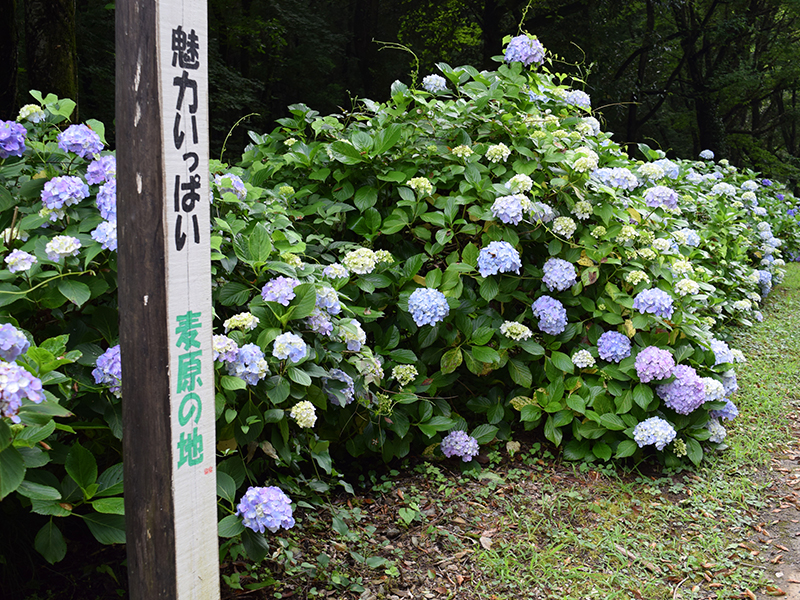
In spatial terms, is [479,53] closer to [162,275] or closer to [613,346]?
[613,346]

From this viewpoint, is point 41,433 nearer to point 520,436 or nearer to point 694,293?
point 520,436

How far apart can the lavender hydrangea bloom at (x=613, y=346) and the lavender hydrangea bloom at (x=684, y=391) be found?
223mm

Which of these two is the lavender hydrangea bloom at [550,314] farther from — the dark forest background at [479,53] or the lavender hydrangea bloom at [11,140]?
the dark forest background at [479,53]

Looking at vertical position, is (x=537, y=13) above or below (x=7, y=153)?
above

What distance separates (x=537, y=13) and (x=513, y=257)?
36.2 feet

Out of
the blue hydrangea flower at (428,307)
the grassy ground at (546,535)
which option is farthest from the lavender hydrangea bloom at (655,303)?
the blue hydrangea flower at (428,307)

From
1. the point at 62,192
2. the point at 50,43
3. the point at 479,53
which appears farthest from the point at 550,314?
the point at 479,53

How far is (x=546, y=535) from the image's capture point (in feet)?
7.59

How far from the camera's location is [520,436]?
2.99m

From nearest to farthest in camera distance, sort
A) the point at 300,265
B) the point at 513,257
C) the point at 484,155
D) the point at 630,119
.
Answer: the point at 300,265
the point at 513,257
the point at 484,155
the point at 630,119

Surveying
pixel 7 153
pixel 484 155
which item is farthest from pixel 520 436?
pixel 7 153

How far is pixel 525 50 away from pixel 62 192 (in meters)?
2.51

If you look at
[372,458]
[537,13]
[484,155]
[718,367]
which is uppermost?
[537,13]

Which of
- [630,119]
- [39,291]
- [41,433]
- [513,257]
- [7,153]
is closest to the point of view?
[41,433]
